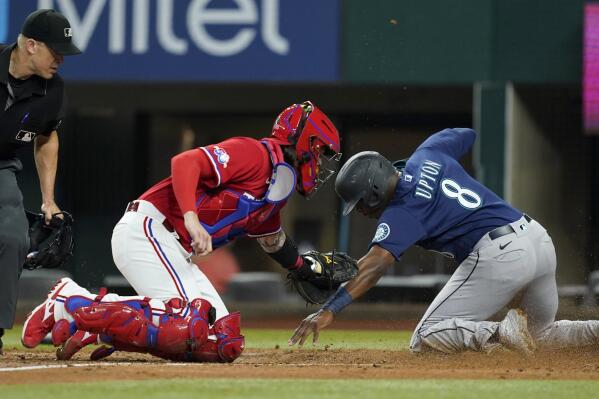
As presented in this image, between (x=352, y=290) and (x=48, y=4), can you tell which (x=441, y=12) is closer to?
(x=48, y=4)

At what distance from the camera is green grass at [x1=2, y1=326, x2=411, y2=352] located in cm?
845

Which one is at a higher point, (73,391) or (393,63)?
(393,63)

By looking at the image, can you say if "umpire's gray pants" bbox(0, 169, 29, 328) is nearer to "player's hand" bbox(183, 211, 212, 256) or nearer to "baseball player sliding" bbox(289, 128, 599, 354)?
"player's hand" bbox(183, 211, 212, 256)

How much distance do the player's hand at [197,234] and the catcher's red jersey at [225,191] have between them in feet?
0.59

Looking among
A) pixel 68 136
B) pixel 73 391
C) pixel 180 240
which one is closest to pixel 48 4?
pixel 68 136

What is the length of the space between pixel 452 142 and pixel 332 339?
2.84 metres

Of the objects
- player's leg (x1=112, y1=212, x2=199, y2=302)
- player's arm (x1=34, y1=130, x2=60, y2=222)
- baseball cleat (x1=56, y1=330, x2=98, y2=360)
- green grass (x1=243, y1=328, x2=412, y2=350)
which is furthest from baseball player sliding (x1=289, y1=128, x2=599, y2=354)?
player's arm (x1=34, y1=130, x2=60, y2=222)

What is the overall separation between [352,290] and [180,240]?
97 cm

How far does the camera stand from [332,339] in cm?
959

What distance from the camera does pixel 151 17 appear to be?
45.8ft

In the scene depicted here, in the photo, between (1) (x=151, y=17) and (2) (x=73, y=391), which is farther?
(1) (x=151, y=17)

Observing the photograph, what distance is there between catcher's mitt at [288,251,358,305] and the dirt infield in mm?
369

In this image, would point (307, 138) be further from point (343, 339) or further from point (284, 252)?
point (343, 339)

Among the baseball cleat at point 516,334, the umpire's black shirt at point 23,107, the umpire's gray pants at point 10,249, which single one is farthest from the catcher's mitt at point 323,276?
the umpire's black shirt at point 23,107
